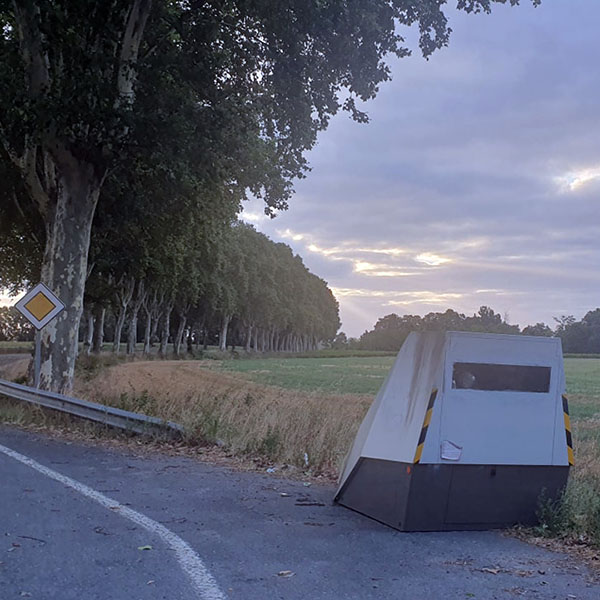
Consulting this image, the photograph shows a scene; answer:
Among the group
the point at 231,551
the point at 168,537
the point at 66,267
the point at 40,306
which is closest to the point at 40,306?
the point at 40,306

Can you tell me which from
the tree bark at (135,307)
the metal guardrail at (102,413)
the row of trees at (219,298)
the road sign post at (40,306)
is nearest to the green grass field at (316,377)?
the tree bark at (135,307)

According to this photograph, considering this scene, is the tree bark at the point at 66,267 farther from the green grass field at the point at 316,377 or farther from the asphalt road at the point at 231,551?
the green grass field at the point at 316,377

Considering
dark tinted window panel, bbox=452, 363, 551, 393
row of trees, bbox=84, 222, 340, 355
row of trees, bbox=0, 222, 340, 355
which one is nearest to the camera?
dark tinted window panel, bbox=452, 363, 551, 393

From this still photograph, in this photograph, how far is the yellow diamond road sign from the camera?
14.6m

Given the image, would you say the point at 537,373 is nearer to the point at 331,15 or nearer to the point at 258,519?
the point at 258,519

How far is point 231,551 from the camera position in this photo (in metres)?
5.38

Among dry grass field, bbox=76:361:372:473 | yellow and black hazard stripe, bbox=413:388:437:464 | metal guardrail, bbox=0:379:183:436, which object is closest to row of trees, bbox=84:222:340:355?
dry grass field, bbox=76:361:372:473

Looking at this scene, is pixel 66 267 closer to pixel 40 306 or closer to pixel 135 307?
pixel 40 306

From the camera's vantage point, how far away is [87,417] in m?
11.9

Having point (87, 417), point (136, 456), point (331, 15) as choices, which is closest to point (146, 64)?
point (331, 15)

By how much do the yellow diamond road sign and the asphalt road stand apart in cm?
713

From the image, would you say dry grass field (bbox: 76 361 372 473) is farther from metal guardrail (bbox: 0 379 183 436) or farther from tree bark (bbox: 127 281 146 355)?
tree bark (bbox: 127 281 146 355)

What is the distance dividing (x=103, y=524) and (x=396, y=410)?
279cm

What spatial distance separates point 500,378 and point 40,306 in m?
10.9
